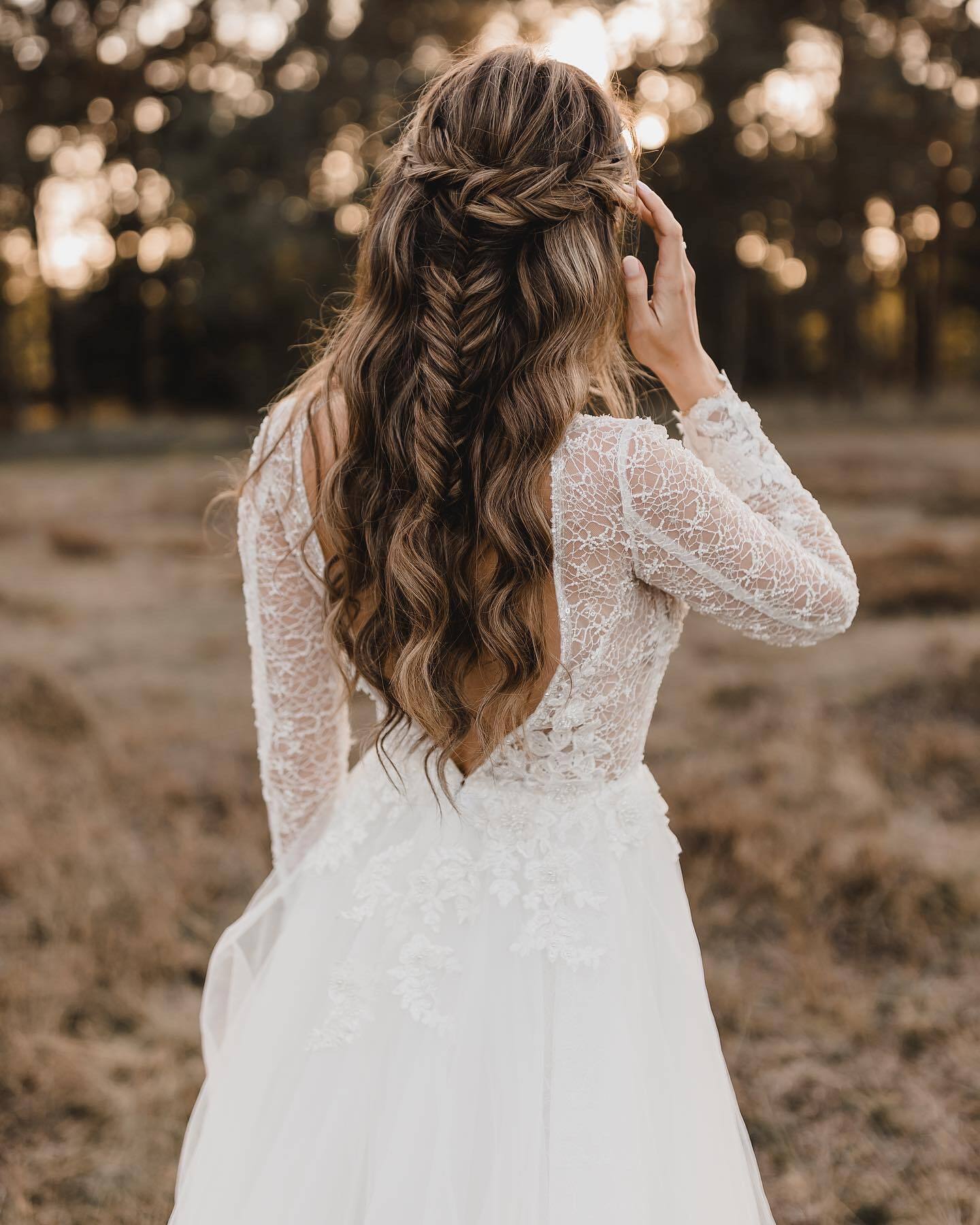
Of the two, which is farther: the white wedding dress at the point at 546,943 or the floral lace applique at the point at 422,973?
the floral lace applique at the point at 422,973

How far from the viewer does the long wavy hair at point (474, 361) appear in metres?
1.35

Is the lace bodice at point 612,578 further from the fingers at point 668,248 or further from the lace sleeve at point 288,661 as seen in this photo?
the fingers at point 668,248

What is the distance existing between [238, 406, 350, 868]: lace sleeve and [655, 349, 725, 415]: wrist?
58cm

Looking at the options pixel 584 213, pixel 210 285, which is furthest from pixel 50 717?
pixel 210 285

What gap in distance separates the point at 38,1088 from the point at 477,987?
2144 mm

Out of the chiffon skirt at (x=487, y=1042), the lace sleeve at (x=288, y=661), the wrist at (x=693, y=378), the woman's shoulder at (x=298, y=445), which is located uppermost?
the wrist at (x=693, y=378)

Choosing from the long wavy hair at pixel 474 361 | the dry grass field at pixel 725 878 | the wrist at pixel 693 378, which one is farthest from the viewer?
the dry grass field at pixel 725 878

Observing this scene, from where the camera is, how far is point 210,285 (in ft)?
66.1

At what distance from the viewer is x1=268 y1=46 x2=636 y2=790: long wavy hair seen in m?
1.35

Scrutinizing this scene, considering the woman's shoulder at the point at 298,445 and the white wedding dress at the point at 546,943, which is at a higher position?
the woman's shoulder at the point at 298,445

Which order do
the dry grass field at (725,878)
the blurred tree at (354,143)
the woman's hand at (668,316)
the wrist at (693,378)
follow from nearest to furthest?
the woman's hand at (668,316) → the wrist at (693,378) → the dry grass field at (725,878) → the blurred tree at (354,143)

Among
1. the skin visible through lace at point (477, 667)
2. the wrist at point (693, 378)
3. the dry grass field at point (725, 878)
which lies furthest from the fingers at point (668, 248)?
the dry grass field at point (725, 878)

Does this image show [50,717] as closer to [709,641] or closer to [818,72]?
[709,641]

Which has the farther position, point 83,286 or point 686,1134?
point 83,286
